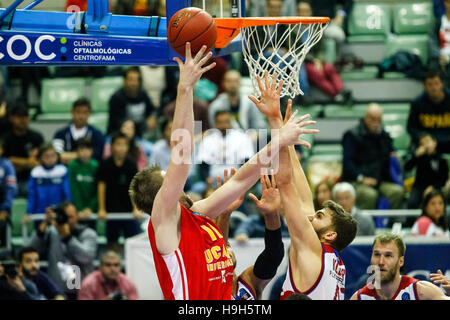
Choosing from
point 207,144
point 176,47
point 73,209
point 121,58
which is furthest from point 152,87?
point 176,47

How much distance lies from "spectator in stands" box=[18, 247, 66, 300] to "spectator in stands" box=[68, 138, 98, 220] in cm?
149

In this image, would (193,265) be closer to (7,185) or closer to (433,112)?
(7,185)

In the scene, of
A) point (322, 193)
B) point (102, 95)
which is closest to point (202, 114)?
point (102, 95)

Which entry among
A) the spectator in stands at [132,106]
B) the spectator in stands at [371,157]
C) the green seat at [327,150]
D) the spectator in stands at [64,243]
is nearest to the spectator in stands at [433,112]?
the spectator in stands at [371,157]

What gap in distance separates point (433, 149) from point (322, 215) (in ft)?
15.5

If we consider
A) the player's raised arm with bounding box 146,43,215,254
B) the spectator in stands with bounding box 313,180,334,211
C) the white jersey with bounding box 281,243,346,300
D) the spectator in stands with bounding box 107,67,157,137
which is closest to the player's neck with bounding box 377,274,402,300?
the white jersey with bounding box 281,243,346,300

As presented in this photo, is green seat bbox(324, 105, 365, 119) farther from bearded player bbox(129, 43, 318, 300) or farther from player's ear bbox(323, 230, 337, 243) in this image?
bearded player bbox(129, 43, 318, 300)

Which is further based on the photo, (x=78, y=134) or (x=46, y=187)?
(x=78, y=134)

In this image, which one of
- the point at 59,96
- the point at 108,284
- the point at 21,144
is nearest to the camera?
the point at 108,284

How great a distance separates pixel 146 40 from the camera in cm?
575

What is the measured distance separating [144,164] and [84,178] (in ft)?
2.50

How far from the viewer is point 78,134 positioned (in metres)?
10.4

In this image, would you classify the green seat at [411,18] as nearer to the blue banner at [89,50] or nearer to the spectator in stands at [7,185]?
the spectator in stands at [7,185]
